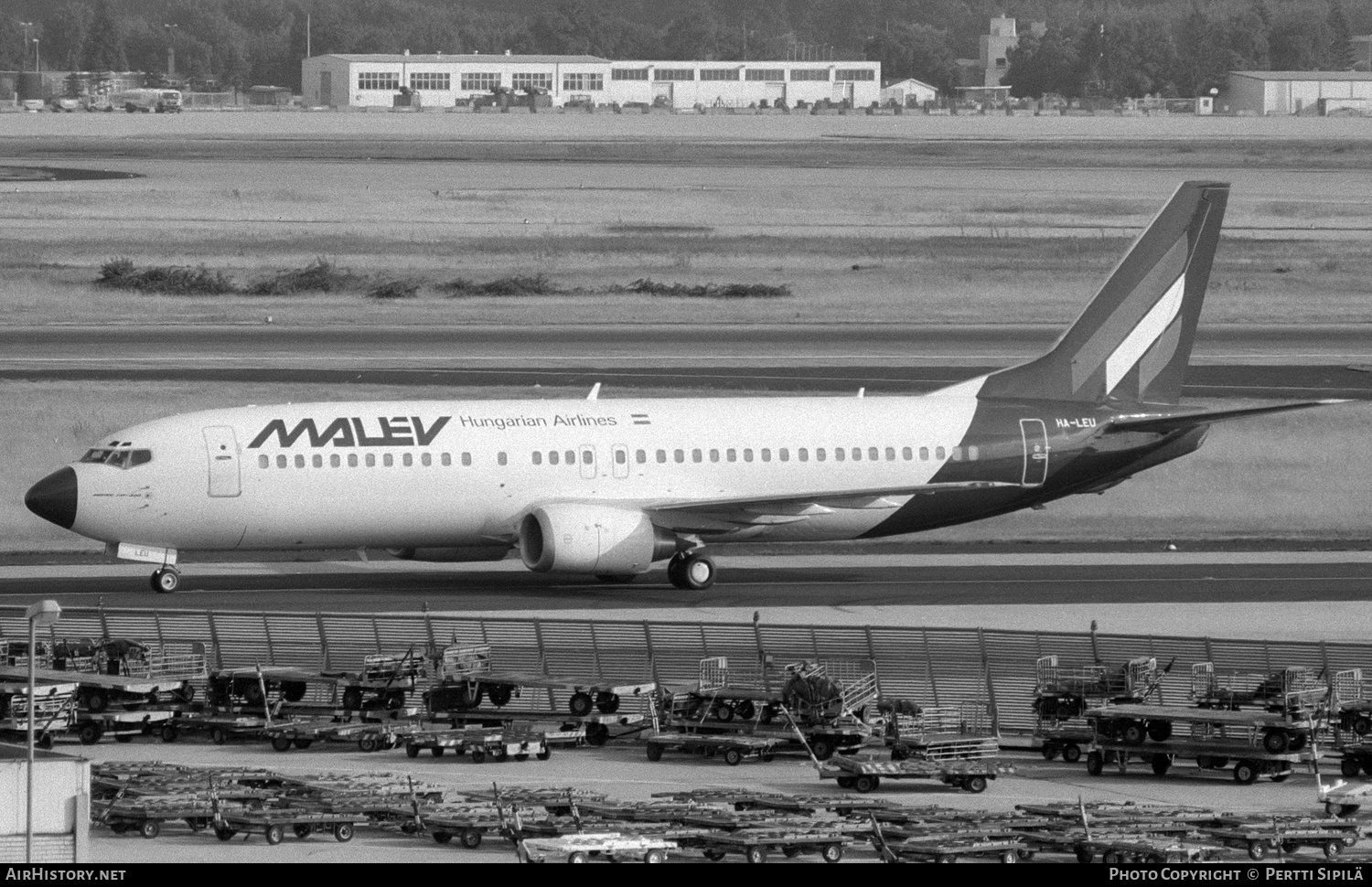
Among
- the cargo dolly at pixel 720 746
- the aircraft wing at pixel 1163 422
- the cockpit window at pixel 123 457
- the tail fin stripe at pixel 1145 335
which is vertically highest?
the tail fin stripe at pixel 1145 335

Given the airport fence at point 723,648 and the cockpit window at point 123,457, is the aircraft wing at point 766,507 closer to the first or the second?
the airport fence at point 723,648

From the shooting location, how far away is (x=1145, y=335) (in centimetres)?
6253

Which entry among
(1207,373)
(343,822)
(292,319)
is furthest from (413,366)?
(343,822)

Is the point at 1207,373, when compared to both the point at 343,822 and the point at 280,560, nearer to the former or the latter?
the point at 280,560

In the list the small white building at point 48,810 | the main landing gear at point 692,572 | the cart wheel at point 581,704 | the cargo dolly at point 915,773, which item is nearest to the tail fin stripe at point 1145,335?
the main landing gear at point 692,572

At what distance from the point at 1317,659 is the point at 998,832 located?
16.7m

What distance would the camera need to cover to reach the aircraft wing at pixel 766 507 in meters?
57.8

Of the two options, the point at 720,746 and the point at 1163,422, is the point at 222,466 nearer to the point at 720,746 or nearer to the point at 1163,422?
the point at 720,746

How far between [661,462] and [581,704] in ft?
53.9

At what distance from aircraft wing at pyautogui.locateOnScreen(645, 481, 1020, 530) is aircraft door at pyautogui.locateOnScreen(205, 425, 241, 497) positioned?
32.6ft

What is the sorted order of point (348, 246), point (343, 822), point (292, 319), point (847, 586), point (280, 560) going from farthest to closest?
point (348, 246), point (292, 319), point (280, 560), point (847, 586), point (343, 822)

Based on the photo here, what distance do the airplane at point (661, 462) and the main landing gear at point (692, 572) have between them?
0.18 ft

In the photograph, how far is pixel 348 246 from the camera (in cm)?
12381

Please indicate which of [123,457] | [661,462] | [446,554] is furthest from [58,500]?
[661,462]
